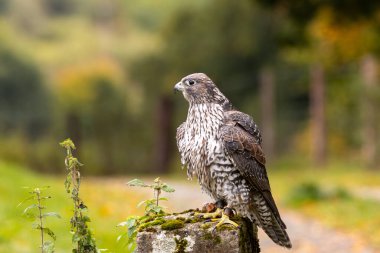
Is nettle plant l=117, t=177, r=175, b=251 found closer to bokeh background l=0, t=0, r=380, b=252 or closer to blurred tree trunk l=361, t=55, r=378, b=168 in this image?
blurred tree trunk l=361, t=55, r=378, b=168

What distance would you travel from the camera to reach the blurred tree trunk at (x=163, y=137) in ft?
112

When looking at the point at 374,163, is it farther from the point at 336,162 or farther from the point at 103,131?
the point at 103,131

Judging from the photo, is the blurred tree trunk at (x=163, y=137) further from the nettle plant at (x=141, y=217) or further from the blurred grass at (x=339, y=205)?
the nettle plant at (x=141, y=217)

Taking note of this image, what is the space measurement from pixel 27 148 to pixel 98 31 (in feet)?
22.4

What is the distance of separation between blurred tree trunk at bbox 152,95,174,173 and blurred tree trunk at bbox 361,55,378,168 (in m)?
9.30

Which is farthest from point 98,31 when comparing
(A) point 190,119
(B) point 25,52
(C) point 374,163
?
(A) point 190,119

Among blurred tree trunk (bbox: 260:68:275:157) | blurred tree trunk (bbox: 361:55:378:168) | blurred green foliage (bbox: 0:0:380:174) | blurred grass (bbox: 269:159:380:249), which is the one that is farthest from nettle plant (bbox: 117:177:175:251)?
blurred tree trunk (bbox: 260:68:275:157)

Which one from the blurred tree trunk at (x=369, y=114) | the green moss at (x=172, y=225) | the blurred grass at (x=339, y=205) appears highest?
the blurred tree trunk at (x=369, y=114)

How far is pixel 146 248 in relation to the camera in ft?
14.2

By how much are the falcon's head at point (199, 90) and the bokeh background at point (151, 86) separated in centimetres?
2424

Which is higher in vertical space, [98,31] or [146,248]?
[98,31]

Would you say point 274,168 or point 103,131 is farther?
point 103,131

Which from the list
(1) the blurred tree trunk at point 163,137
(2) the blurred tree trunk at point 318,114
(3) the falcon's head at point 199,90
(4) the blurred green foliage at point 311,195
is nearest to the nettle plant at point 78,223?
(3) the falcon's head at point 199,90

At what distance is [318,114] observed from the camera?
106ft
